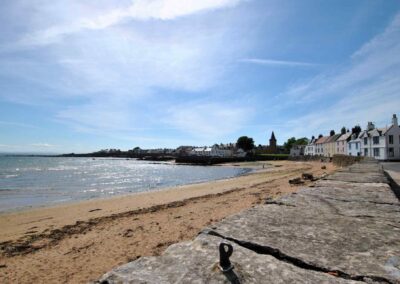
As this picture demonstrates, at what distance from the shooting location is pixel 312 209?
2891mm

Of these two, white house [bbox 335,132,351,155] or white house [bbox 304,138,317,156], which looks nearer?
white house [bbox 335,132,351,155]

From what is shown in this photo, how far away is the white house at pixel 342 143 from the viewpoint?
246ft

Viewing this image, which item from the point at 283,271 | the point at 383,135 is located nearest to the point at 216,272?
the point at 283,271

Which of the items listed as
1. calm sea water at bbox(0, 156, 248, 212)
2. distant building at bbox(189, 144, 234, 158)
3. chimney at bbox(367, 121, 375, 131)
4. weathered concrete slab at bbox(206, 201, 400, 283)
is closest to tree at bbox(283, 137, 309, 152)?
distant building at bbox(189, 144, 234, 158)

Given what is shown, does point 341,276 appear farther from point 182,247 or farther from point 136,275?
point 136,275

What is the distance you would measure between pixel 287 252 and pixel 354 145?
74963 mm

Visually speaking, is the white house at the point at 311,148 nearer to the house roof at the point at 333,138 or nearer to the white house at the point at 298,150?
the white house at the point at 298,150

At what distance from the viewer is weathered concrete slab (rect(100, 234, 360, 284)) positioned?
140 centimetres

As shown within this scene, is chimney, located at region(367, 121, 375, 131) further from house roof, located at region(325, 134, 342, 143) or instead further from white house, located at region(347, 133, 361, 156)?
house roof, located at region(325, 134, 342, 143)

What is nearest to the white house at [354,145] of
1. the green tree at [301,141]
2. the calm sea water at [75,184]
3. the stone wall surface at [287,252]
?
the calm sea water at [75,184]

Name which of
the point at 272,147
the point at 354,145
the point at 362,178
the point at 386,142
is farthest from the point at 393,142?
the point at 272,147

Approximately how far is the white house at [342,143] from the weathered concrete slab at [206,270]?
80339 millimetres

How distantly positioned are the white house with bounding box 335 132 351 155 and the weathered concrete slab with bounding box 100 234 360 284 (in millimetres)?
80339

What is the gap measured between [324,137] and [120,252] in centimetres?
9852
